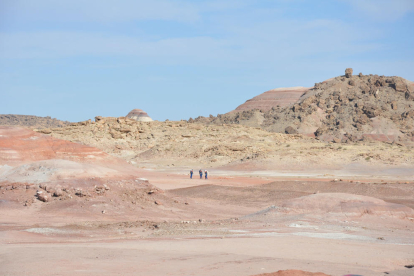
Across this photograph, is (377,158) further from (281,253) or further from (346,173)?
(281,253)

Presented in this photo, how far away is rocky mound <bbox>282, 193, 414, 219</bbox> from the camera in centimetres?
1569

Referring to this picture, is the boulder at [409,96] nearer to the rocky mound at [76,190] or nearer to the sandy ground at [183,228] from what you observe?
the sandy ground at [183,228]

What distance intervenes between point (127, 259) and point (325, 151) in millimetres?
42882

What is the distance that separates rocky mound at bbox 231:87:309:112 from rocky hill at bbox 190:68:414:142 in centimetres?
1595

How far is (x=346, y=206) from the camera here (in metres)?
15.9

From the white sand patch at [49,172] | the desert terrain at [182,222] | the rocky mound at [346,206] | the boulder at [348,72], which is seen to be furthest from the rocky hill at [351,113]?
the white sand patch at [49,172]

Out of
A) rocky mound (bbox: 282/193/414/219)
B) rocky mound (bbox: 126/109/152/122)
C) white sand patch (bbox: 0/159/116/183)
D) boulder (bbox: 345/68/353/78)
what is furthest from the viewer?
rocky mound (bbox: 126/109/152/122)

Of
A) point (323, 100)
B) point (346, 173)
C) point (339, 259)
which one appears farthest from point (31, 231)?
point (323, 100)

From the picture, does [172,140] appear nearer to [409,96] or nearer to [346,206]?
[409,96]

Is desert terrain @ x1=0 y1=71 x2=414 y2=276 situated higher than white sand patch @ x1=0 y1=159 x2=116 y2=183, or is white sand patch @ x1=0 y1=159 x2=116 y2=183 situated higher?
white sand patch @ x1=0 y1=159 x2=116 y2=183

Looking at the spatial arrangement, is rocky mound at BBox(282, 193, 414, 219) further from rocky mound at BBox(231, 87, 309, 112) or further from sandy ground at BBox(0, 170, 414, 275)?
rocky mound at BBox(231, 87, 309, 112)

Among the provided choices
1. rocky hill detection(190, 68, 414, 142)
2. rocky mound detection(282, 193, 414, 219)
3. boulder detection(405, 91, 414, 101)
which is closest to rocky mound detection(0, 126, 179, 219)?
rocky mound detection(282, 193, 414, 219)

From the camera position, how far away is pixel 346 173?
1698 inches

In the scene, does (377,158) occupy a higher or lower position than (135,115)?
lower
